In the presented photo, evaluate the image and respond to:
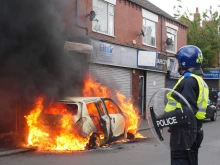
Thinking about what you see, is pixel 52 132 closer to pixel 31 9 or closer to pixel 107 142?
pixel 107 142

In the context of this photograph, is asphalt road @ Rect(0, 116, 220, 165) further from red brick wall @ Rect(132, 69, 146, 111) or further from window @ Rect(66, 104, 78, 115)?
red brick wall @ Rect(132, 69, 146, 111)

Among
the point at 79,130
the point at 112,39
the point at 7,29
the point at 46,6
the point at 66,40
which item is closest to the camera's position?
the point at 79,130

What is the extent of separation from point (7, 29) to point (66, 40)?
2362 mm

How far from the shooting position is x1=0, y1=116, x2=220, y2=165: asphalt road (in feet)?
27.6

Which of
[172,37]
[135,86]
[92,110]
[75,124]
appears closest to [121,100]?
[92,110]

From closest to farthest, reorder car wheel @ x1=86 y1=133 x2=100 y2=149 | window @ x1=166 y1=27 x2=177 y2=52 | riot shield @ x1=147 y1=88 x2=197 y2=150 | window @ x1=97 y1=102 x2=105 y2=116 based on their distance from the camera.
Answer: riot shield @ x1=147 y1=88 x2=197 y2=150 → car wheel @ x1=86 y1=133 x2=100 y2=149 → window @ x1=97 y1=102 x2=105 y2=116 → window @ x1=166 y1=27 x2=177 y2=52

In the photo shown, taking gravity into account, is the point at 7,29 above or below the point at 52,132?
above

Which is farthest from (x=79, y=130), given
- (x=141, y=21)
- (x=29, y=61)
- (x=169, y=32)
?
(x=169, y=32)

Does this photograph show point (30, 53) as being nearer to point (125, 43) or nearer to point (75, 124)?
point (75, 124)

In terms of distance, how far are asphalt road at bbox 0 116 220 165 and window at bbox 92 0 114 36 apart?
7.42 m

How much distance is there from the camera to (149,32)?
21.0 meters

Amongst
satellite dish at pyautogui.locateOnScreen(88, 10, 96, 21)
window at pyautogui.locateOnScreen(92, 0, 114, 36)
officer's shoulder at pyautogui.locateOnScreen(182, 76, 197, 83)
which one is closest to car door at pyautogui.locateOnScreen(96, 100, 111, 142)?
satellite dish at pyautogui.locateOnScreen(88, 10, 96, 21)

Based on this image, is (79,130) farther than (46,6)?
No

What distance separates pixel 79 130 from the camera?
9805 millimetres
